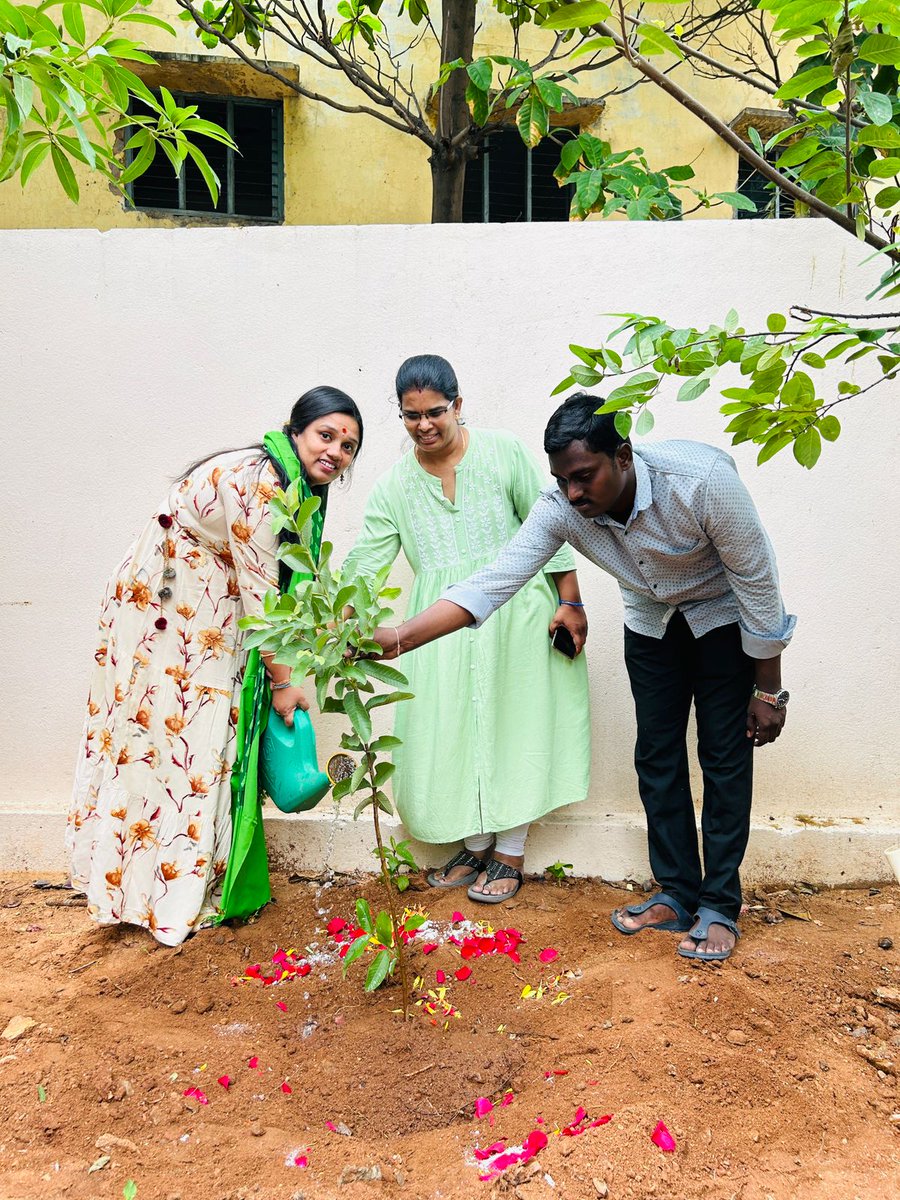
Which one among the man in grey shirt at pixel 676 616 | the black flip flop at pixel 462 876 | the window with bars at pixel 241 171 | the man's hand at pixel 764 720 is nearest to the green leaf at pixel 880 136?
the man in grey shirt at pixel 676 616

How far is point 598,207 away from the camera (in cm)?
375

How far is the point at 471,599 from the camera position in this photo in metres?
2.35

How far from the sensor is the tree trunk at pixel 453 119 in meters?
4.03

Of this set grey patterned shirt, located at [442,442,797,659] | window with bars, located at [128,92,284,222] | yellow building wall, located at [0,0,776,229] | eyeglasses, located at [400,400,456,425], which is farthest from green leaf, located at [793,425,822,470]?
window with bars, located at [128,92,284,222]

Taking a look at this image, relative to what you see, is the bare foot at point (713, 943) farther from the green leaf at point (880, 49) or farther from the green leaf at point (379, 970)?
the green leaf at point (880, 49)

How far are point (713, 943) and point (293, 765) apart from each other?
118 centimetres

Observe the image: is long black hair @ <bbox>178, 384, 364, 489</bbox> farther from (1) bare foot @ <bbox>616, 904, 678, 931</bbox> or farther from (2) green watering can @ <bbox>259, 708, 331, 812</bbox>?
(1) bare foot @ <bbox>616, 904, 678, 931</bbox>

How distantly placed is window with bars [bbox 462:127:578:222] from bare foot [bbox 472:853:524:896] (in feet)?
12.3

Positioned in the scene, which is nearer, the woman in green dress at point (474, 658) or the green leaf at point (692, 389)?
the green leaf at point (692, 389)

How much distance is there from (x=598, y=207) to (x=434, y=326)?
1.18 metres

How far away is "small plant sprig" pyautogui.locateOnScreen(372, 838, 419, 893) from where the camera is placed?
2805 millimetres

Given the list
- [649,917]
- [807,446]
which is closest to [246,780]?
[649,917]

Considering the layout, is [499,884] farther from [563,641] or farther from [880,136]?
[880,136]

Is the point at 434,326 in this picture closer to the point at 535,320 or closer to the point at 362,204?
the point at 535,320
